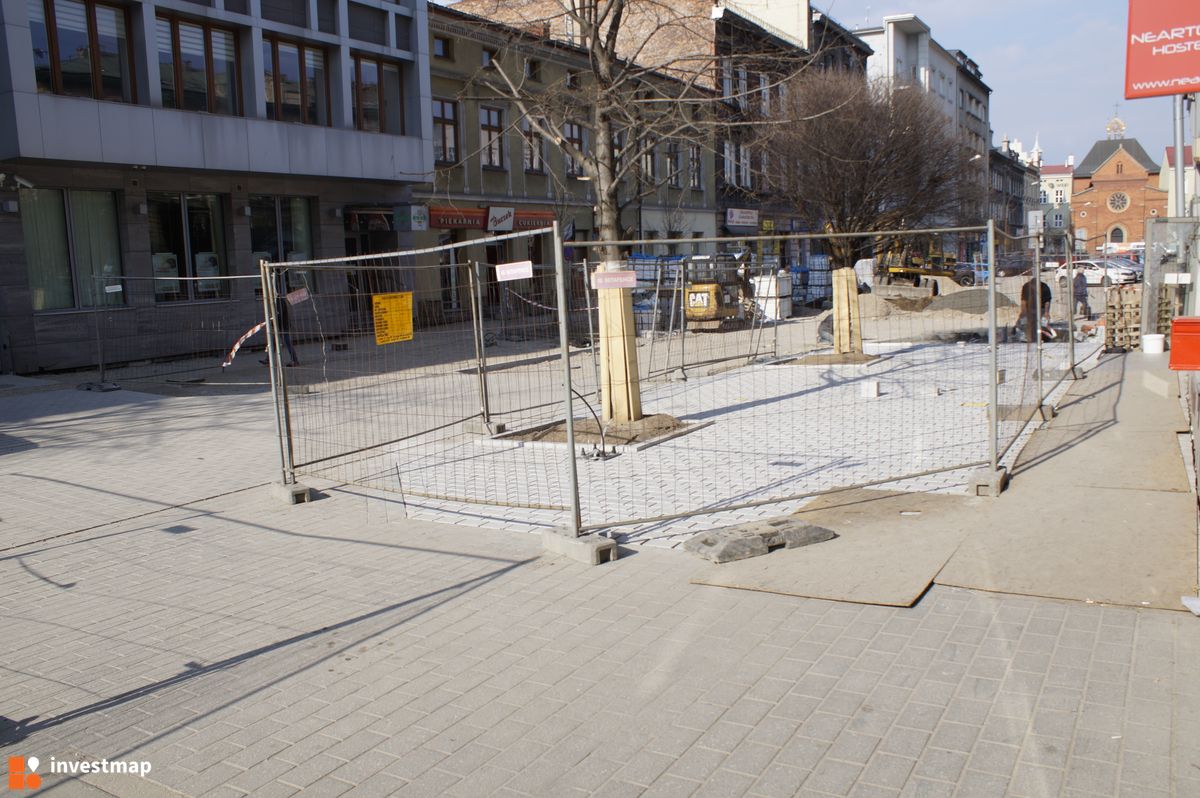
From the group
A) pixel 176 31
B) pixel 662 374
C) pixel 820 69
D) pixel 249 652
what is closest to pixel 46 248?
pixel 176 31

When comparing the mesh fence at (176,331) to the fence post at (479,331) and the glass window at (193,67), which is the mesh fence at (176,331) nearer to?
the glass window at (193,67)

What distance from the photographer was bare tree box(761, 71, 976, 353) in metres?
33.5

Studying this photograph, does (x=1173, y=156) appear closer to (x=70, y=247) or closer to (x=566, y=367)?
(x=566, y=367)

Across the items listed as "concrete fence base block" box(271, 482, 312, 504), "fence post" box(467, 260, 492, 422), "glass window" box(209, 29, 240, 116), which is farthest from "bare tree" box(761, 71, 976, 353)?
"concrete fence base block" box(271, 482, 312, 504)

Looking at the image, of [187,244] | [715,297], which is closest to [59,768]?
[187,244]

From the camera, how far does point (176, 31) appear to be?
69.2ft

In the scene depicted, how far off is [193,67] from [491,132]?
11632 millimetres

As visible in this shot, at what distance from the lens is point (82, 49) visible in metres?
19.5

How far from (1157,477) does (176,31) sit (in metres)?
20.7

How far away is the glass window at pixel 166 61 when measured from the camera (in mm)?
20734

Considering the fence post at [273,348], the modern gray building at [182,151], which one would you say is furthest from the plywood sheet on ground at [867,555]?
the modern gray building at [182,151]

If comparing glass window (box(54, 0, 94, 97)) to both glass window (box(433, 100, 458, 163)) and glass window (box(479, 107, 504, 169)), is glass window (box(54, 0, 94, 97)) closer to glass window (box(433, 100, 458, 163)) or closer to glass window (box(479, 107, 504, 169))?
glass window (box(433, 100, 458, 163))

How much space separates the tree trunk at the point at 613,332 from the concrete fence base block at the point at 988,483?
4.16 meters

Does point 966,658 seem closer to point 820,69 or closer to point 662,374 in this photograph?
point 662,374
